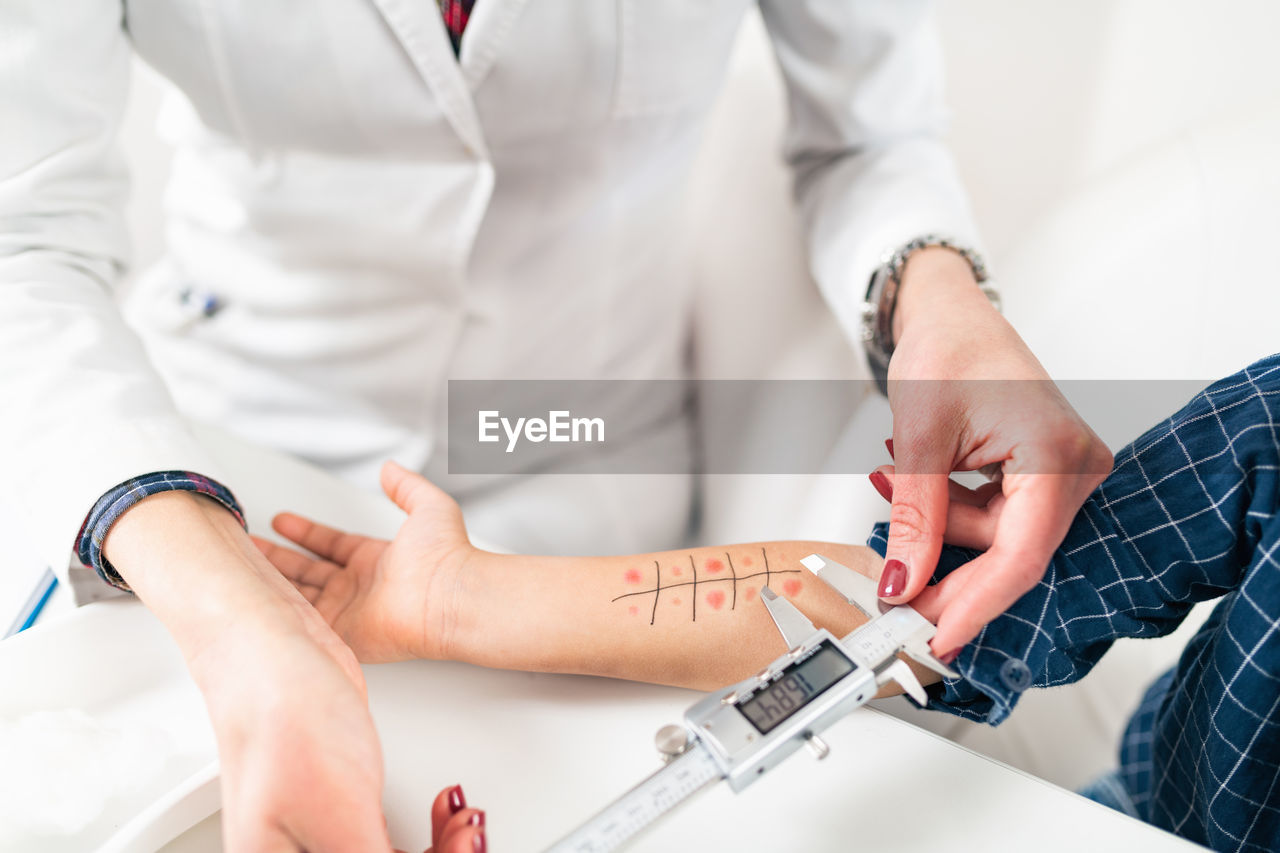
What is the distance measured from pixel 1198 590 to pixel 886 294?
400 mm

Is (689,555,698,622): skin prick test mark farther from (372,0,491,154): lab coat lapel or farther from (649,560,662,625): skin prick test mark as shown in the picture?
(372,0,491,154): lab coat lapel

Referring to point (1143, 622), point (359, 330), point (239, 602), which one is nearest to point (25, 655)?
point (239, 602)

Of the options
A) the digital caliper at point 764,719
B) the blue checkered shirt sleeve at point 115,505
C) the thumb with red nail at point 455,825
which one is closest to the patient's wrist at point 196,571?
the blue checkered shirt sleeve at point 115,505

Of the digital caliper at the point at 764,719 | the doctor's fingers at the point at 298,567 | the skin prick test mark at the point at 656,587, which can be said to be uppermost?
the digital caliper at the point at 764,719

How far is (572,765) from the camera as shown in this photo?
57 centimetres

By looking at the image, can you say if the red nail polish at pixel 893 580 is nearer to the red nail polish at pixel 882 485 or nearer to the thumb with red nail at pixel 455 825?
the red nail polish at pixel 882 485

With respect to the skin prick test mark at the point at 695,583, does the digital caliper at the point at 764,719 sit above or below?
above

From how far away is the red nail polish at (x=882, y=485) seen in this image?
2.01 feet

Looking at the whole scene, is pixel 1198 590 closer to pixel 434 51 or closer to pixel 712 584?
pixel 712 584

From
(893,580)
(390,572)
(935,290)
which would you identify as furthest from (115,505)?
(935,290)

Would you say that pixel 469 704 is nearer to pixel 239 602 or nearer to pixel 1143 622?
pixel 239 602

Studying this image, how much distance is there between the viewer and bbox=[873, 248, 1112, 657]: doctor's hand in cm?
53

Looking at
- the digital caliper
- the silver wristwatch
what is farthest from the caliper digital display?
the silver wristwatch

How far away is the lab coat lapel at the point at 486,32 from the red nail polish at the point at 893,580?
58cm
